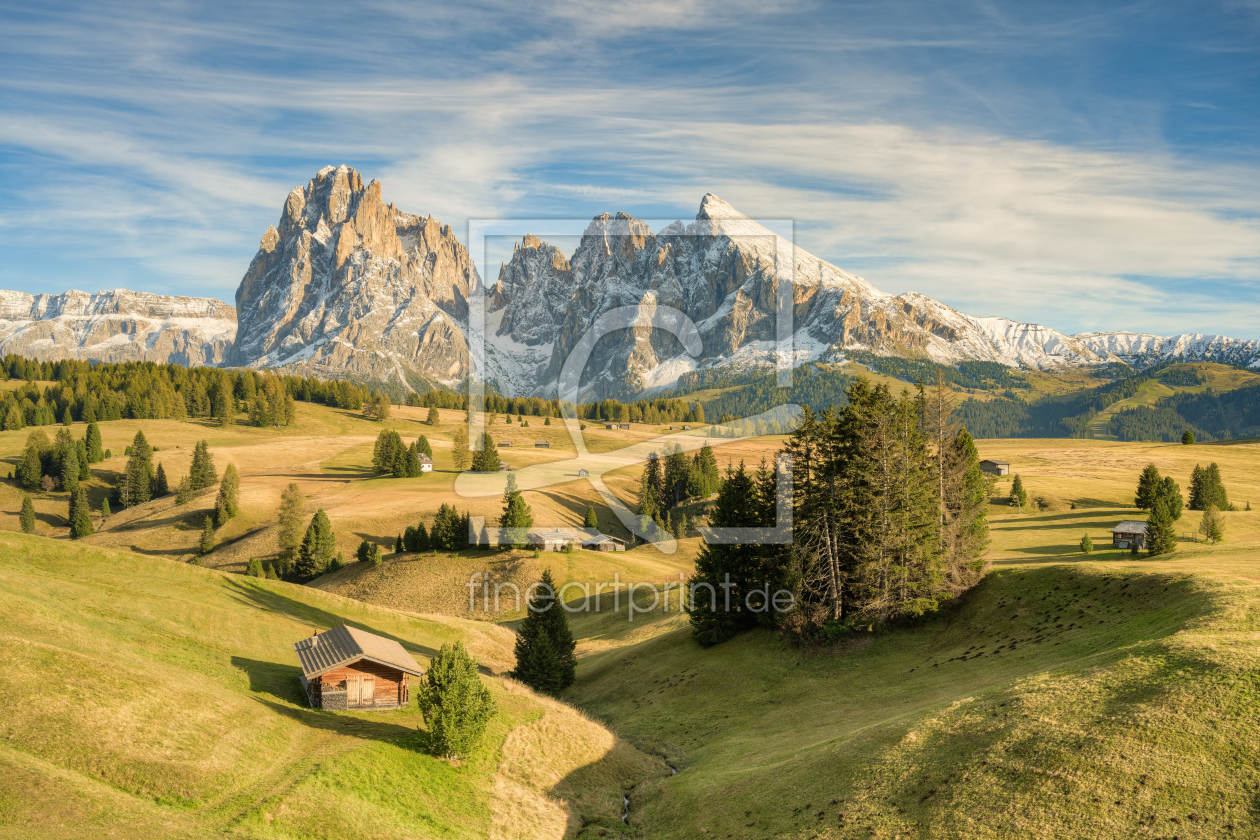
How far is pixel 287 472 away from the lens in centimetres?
13388

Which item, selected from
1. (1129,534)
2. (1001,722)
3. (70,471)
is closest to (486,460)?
(70,471)

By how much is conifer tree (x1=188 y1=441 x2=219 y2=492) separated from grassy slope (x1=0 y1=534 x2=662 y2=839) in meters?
83.9

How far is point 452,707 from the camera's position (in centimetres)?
2988

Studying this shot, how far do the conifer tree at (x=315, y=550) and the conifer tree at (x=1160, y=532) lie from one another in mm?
89164

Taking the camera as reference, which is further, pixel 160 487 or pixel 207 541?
pixel 160 487

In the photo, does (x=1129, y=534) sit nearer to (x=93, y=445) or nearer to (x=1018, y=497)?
(x=1018, y=497)

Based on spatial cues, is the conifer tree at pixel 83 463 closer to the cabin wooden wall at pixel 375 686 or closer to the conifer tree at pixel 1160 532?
the cabin wooden wall at pixel 375 686

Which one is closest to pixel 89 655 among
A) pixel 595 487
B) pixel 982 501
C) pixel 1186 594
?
pixel 1186 594

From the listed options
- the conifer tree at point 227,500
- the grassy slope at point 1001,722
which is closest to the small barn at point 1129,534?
the grassy slope at point 1001,722

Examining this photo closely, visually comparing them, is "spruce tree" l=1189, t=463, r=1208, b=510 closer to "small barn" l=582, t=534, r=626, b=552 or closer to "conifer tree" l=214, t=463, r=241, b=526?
"small barn" l=582, t=534, r=626, b=552

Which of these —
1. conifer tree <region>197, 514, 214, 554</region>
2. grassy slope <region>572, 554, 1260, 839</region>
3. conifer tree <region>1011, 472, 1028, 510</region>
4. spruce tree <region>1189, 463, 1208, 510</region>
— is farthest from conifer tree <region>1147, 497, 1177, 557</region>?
conifer tree <region>197, 514, 214, 554</region>

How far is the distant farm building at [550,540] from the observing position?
86000mm

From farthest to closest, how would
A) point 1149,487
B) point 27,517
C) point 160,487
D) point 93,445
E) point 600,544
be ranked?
point 93,445
point 160,487
point 27,517
point 600,544
point 1149,487

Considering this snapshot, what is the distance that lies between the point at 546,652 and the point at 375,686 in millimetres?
15684
